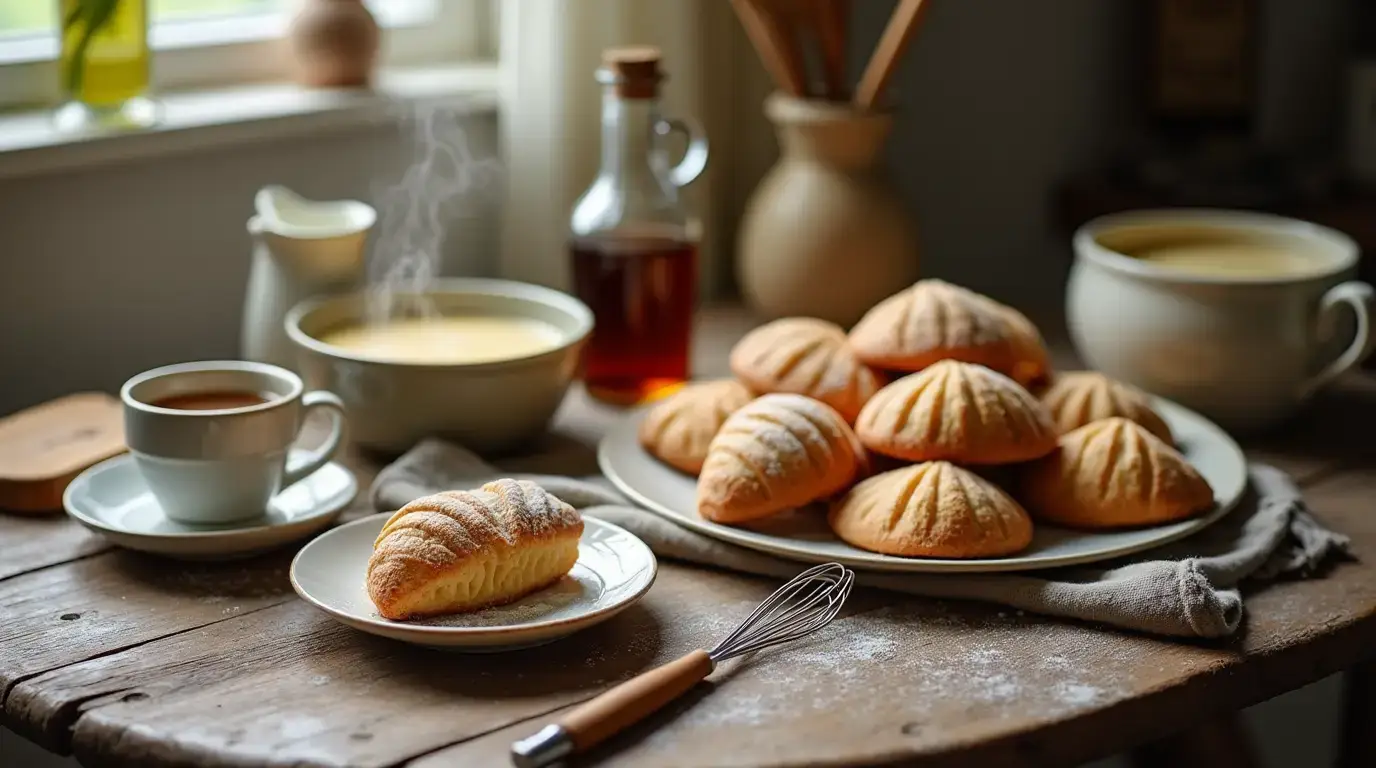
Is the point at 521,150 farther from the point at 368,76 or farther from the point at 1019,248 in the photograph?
the point at 1019,248

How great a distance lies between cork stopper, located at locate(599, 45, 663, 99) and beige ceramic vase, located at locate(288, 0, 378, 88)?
0.37m

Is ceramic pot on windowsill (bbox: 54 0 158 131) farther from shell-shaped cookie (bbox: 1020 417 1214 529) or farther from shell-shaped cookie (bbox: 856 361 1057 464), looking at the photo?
shell-shaped cookie (bbox: 1020 417 1214 529)

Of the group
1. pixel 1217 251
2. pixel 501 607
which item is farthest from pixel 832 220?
pixel 501 607

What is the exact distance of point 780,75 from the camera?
1499 millimetres

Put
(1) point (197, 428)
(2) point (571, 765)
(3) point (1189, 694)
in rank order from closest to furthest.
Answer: (2) point (571, 765), (3) point (1189, 694), (1) point (197, 428)

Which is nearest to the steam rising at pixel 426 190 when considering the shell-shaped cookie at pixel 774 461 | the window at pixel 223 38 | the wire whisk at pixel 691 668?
the window at pixel 223 38

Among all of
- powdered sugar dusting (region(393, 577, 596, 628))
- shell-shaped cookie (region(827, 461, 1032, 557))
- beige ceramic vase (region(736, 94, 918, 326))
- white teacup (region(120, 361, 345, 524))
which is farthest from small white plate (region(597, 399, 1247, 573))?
beige ceramic vase (region(736, 94, 918, 326))

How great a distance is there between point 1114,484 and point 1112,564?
6cm

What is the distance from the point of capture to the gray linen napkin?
37.3 inches

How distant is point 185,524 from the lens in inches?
41.9

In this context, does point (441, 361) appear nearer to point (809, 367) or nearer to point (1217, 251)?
point (809, 367)

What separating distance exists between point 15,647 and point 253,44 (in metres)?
0.91

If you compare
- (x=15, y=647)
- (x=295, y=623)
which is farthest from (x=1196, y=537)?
(x=15, y=647)

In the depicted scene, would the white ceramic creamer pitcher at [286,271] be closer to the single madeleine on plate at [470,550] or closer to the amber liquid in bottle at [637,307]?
the amber liquid in bottle at [637,307]
